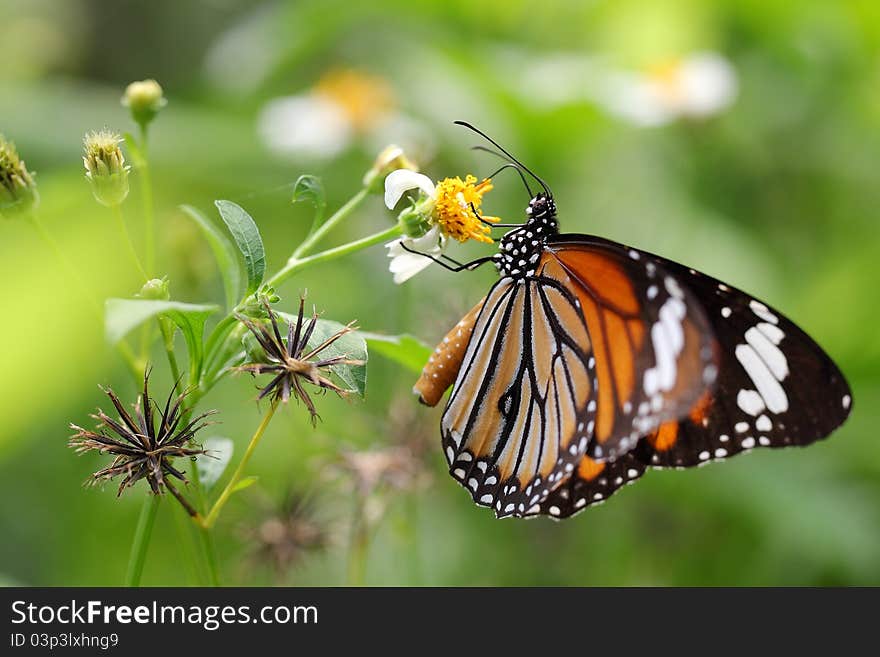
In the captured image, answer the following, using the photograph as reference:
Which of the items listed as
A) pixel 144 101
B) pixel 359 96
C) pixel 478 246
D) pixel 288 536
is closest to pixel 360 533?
pixel 288 536

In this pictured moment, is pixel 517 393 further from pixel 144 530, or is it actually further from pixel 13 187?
pixel 13 187

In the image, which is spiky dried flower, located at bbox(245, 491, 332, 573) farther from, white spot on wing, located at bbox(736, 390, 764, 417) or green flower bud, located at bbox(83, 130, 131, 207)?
white spot on wing, located at bbox(736, 390, 764, 417)

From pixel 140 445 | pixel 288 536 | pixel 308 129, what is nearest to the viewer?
pixel 140 445

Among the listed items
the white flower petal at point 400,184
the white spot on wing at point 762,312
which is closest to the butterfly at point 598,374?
the white spot on wing at point 762,312

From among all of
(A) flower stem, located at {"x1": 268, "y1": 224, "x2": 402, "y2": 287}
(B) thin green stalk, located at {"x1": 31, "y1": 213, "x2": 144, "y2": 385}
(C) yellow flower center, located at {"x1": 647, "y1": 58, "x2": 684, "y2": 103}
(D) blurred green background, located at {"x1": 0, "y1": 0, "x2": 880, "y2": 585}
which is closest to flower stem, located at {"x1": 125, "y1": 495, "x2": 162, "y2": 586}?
(B) thin green stalk, located at {"x1": 31, "y1": 213, "x2": 144, "y2": 385}

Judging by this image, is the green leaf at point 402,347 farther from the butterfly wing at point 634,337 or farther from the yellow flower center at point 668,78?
the yellow flower center at point 668,78
